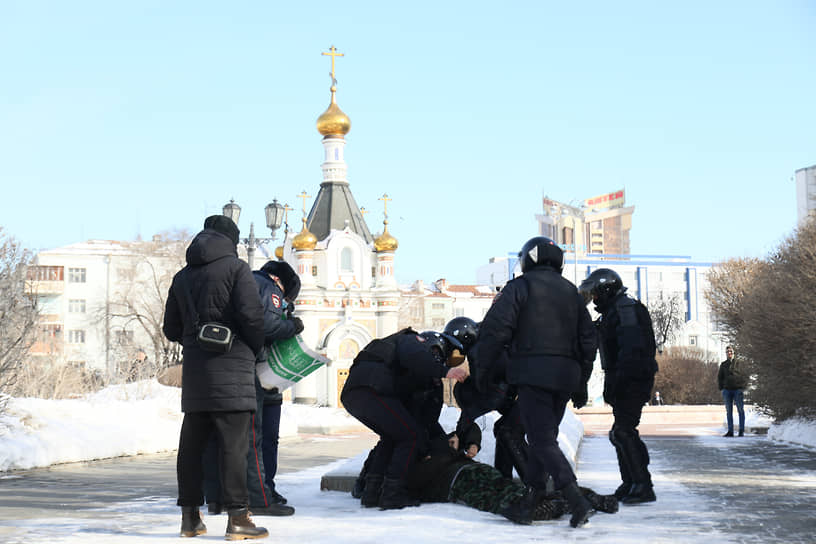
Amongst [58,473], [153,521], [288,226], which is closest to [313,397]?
[288,226]

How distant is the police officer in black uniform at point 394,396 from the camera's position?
25.9 ft

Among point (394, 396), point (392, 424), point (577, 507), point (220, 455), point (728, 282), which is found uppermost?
point (728, 282)

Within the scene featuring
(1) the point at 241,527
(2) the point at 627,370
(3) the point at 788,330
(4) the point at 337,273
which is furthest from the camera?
(4) the point at 337,273

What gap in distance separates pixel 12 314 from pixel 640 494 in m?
9.17

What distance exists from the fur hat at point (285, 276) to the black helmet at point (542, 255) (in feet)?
6.32

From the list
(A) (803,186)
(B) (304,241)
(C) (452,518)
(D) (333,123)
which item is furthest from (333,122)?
(A) (803,186)

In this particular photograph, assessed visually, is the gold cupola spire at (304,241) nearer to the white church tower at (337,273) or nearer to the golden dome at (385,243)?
the white church tower at (337,273)

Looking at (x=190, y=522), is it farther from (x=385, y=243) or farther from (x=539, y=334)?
(x=385, y=243)

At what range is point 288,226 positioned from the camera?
196 ft

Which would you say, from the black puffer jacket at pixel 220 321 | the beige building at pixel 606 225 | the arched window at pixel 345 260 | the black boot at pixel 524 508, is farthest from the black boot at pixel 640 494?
the beige building at pixel 606 225

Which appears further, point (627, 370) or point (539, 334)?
point (627, 370)

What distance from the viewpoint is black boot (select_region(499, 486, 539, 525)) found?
7172 mm

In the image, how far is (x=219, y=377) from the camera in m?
6.59

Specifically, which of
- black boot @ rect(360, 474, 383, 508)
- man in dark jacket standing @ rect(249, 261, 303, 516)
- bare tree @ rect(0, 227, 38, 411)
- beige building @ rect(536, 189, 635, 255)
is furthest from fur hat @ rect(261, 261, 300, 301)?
beige building @ rect(536, 189, 635, 255)
